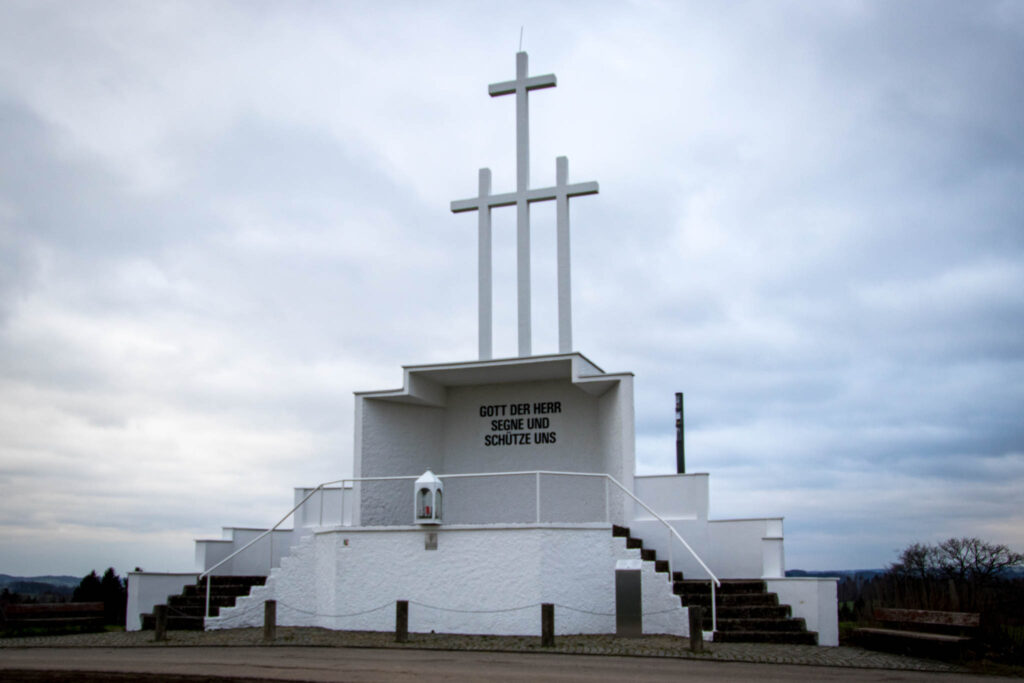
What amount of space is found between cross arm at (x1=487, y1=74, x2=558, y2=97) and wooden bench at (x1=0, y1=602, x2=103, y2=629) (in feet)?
42.6

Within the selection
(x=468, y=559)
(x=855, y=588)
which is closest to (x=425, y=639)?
(x=468, y=559)

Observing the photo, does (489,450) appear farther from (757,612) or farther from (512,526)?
(757,612)

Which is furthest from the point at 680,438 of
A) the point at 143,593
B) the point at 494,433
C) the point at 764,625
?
the point at 143,593

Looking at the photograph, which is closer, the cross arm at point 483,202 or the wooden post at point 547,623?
the wooden post at point 547,623

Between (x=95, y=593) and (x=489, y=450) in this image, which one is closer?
(x=489, y=450)

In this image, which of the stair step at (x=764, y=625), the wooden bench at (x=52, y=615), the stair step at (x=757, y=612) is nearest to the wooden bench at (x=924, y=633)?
the stair step at (x=764, y=625)

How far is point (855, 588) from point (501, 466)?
393 inches

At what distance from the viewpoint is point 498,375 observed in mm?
19406

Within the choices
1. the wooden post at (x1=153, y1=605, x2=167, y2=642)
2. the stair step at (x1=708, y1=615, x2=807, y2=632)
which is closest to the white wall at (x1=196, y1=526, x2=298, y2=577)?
the wooden post at (x1=153, y1=605, x2=167, y2=642)

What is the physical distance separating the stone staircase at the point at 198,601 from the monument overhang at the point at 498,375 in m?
4.32

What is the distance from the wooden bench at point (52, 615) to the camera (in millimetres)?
17888

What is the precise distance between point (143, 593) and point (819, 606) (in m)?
12.2

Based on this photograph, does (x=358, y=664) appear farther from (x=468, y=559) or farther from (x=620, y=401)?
(x=620, y=401)

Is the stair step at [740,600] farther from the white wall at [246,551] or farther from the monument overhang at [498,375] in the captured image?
the white wall at [246,551]
